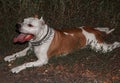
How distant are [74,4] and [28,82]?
2608 millimetres

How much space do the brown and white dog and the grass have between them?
0.53ft

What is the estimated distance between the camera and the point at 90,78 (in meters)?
7.23

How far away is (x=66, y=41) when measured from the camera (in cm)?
791

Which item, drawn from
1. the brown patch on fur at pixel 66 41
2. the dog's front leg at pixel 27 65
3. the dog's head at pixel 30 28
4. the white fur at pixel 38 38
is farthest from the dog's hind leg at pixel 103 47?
the dog's head at pixel 30 28

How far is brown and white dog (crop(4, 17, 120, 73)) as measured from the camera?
7301 millimetres

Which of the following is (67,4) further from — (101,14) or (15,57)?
(15,57)

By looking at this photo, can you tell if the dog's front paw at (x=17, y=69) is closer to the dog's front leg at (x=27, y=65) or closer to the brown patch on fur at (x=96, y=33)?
the dog's front leg at (x=27, y=65)

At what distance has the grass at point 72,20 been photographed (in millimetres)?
7652

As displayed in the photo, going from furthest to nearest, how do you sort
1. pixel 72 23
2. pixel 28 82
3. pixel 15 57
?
pixel 72 23 < pixel 15 57 < pixel 28 82

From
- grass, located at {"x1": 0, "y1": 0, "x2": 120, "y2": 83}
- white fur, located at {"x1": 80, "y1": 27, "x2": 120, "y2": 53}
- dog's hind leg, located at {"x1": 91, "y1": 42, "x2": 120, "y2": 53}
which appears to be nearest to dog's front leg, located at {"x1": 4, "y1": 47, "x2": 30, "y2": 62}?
grass, located at {"x1": 0, "y1": 0, "x2": 120, "y2": 83}

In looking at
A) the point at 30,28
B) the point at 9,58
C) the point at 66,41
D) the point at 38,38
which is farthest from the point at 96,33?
the point at 9,58

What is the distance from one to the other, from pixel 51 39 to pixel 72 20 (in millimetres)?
1443

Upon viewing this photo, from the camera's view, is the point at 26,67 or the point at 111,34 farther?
the point at 111,34

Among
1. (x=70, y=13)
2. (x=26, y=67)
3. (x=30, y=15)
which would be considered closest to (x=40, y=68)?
(x=26, y=67)
